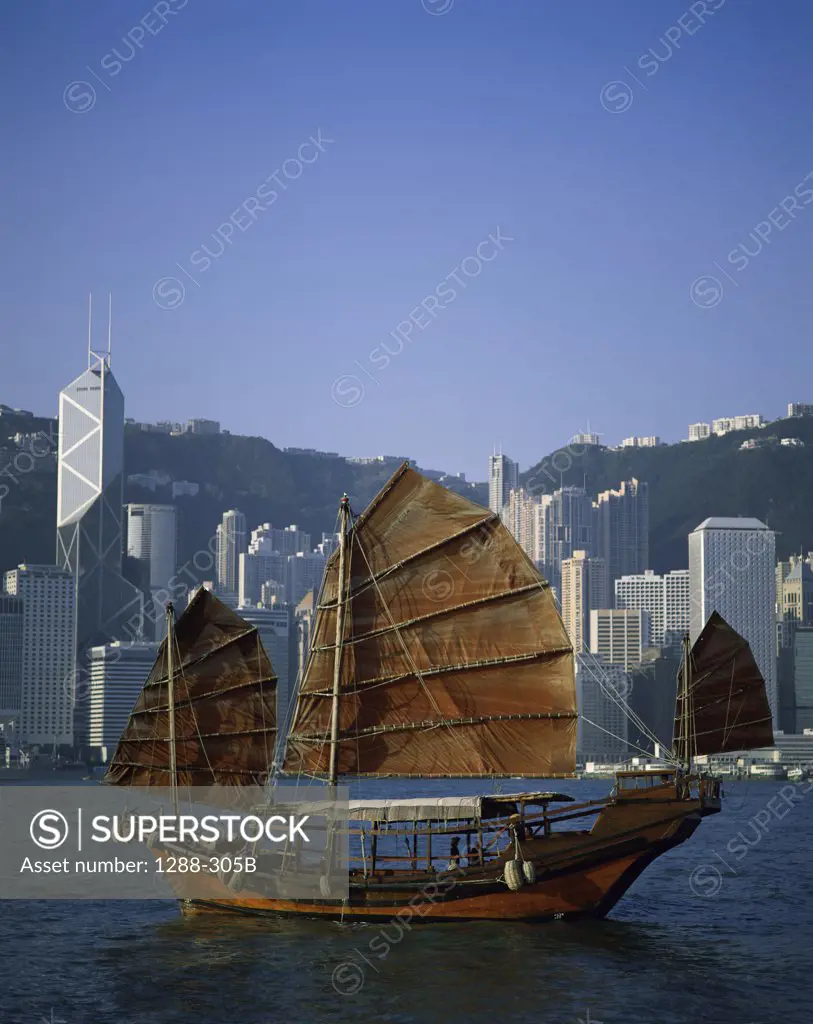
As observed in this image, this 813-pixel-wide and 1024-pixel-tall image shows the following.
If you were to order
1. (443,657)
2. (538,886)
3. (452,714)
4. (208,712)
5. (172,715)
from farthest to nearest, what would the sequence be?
(208,712) → (172,715) → (443,657) → (452,714) → (538,886)

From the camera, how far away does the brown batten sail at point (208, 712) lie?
4344cm

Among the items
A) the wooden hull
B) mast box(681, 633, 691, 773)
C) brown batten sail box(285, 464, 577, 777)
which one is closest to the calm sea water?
the wooden hull

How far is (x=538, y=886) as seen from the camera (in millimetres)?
37375

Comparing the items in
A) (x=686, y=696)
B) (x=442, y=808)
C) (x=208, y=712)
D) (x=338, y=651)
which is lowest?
(x=442, y=808)

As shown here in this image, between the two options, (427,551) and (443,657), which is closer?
(443,657)

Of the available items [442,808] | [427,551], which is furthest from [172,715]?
[427,551]

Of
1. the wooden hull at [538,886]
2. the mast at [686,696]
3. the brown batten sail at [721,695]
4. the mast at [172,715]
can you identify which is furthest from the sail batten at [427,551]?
the brown batten sail at [721,695]

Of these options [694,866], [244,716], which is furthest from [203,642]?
[694,866]

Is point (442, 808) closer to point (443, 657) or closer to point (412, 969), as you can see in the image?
point (443, 657)

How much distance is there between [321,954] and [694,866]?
26.5 meters

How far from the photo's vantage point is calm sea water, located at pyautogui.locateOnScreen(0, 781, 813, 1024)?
29156 mm

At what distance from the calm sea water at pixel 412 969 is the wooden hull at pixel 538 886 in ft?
1.48

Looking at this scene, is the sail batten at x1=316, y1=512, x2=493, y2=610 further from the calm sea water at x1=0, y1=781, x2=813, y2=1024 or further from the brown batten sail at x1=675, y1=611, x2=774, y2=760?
the brown batten sail at x1=675, y1=611, x2=774, y2=760

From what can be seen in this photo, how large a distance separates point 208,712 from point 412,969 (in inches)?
508
